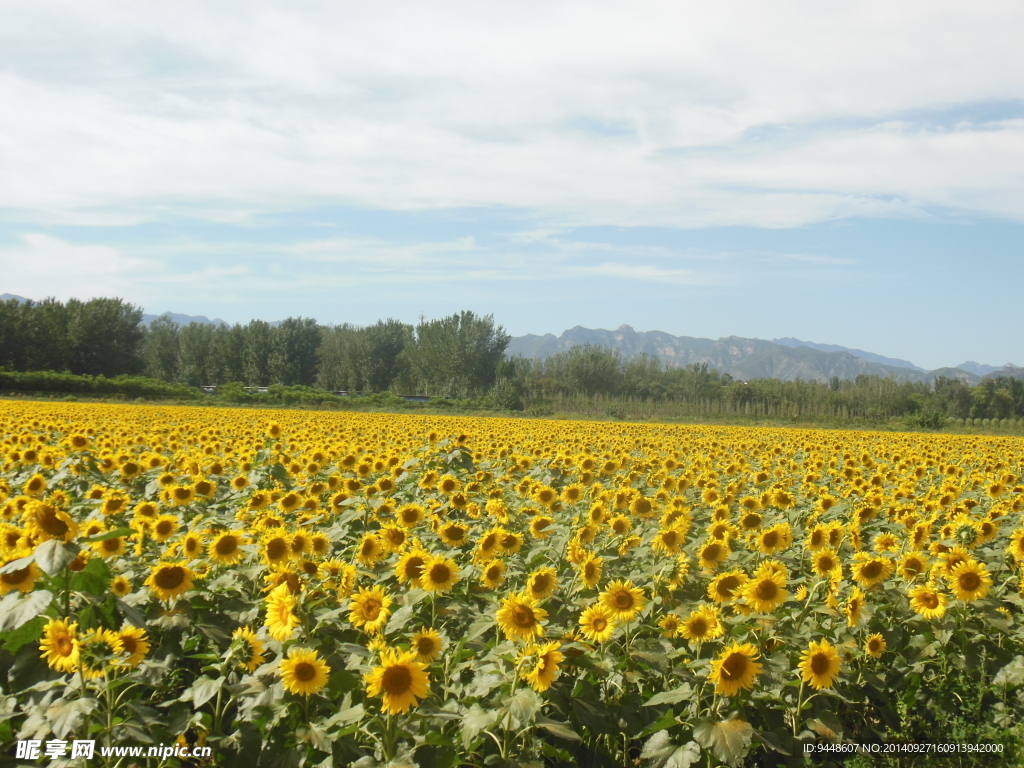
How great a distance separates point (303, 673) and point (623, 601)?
1.37m

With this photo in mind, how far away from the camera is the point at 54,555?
235 cm

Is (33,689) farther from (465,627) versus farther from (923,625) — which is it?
(923,625)

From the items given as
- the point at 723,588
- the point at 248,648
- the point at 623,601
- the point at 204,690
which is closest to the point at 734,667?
the point at 623,601

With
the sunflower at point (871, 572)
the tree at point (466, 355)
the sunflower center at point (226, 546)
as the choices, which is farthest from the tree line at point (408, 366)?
the sunflower center at point (226, 546)

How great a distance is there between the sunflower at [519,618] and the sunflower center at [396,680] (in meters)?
0.54

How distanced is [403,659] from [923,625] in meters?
2.89

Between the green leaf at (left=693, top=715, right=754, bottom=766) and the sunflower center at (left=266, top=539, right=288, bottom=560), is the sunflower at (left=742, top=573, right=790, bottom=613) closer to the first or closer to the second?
the green leaf at (left=693, top=715, right=754, bottom=766)

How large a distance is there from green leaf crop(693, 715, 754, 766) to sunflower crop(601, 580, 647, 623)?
20.9 inches

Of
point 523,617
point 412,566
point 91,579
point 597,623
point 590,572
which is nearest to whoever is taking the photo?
point 91,579

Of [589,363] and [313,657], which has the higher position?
[589,363]

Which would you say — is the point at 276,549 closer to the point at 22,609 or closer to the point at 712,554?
the point at 22,609

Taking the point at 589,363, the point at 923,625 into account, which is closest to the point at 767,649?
the point at 923,625

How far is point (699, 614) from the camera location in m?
3.12

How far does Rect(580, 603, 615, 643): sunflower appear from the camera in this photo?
3004mm
